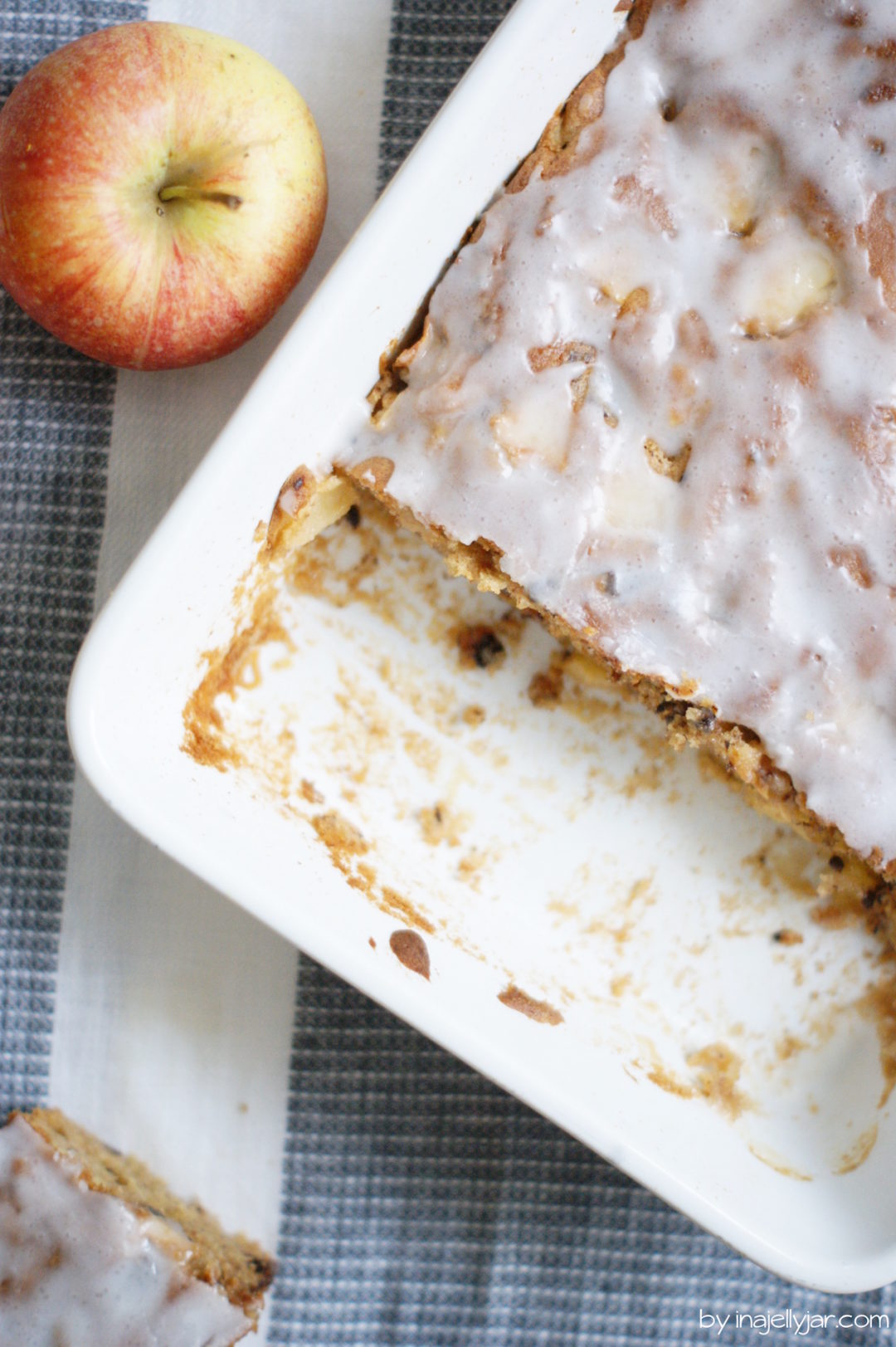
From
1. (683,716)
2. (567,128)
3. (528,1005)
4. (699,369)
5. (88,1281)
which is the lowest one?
(88,1281)

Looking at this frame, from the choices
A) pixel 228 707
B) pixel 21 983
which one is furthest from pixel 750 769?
pixel 21 983

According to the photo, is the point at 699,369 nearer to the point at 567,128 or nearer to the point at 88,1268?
the point at 567,128

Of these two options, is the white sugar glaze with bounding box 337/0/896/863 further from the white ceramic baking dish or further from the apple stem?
the apple stem

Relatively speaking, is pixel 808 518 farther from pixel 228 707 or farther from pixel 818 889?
pixel 228 707

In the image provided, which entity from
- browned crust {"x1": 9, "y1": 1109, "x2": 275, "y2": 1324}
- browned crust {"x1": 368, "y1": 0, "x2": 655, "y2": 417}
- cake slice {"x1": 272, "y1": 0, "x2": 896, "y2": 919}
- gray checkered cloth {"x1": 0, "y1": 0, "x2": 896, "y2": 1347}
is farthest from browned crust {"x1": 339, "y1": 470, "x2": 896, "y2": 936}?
browned crust {"x1": 9, "y1": 1109, "x2": 275, "y2": 1324}

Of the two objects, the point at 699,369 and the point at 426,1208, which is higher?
the point at 699,369

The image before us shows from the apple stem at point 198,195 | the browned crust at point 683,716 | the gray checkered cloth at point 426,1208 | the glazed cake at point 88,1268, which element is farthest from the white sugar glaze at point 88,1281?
the apple stem at point 198,195

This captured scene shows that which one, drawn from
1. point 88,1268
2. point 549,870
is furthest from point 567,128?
point 88,1268
